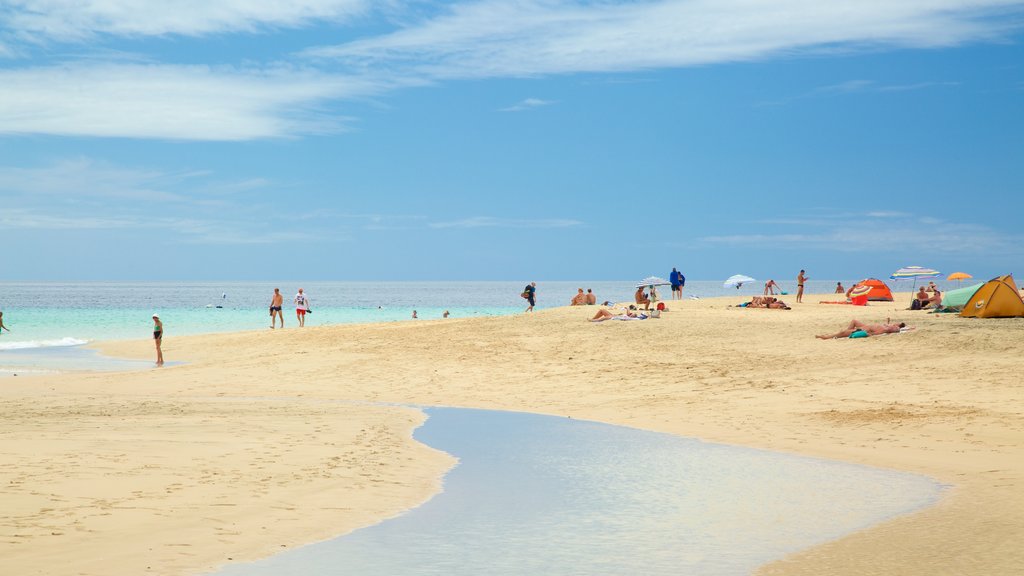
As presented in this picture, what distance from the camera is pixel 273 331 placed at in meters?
41.5

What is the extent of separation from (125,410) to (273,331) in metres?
23.1

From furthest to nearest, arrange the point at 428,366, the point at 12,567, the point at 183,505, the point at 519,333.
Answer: the point at 519,333 < the point at 428,366 < the point at 183,505 < the point at 12,567

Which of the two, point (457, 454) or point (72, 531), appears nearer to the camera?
point (72, 531)

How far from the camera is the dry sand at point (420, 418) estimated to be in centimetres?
874

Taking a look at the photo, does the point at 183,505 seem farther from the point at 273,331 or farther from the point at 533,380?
the point at 273,331

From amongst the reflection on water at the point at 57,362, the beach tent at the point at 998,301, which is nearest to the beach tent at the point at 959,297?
the beach tent at the point at 998,301

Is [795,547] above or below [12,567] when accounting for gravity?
below

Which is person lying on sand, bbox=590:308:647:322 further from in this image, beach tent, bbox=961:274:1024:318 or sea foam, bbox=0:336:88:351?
sea foam, bbox=0:336:88:351

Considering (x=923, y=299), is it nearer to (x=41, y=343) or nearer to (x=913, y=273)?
(x=913, y=273)

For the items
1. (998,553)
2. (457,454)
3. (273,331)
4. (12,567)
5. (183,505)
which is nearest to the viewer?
(12,567)

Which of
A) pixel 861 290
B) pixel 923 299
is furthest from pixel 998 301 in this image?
pixel 861 290

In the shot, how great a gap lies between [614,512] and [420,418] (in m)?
8.58

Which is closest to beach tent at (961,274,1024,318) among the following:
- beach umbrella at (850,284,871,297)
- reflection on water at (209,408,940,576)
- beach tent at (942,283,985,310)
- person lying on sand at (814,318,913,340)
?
beach tent at (942,283,985,310)

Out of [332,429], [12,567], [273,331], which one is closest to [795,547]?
[12,567]
